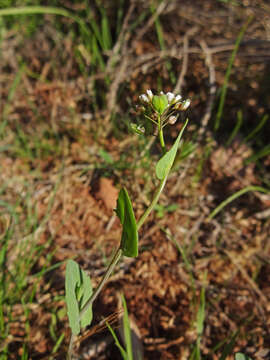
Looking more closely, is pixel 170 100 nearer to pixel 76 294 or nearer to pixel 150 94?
pixel 150 94

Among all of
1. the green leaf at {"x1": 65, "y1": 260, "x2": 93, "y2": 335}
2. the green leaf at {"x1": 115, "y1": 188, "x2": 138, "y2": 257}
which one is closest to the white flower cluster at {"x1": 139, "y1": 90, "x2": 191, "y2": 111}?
the green leaf at {"x1": 115, "y1": 188, "x2": 138, "y2": 257}

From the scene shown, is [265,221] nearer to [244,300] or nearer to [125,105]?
[244,300]

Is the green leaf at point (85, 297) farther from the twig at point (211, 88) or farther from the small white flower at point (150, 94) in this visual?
the twig at point (211, 88)

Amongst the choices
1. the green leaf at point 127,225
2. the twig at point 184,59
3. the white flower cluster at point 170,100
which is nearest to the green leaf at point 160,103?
the white flower cluster at point 170,100

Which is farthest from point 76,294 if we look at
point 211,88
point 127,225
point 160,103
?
point 211,88

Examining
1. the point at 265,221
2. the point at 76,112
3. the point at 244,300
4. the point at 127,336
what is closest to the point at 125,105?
the point at 76,112

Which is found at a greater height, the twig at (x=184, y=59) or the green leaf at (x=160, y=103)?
the green leaf at (x=160, y=103)
